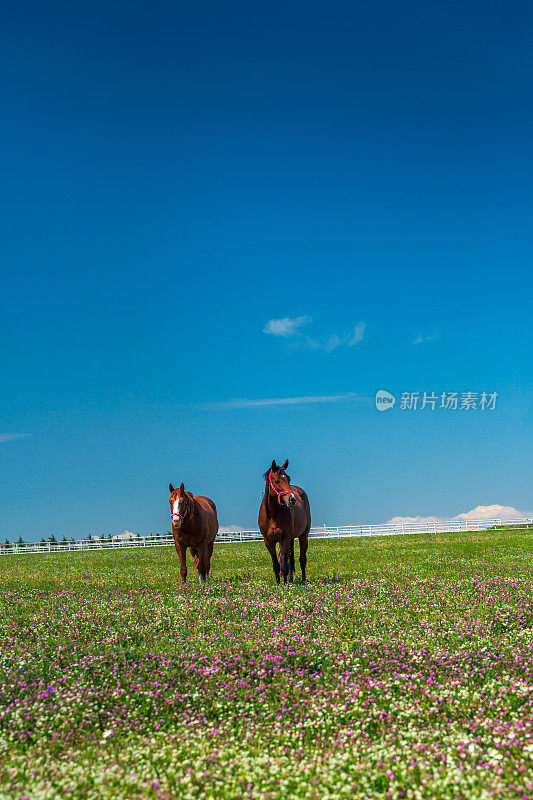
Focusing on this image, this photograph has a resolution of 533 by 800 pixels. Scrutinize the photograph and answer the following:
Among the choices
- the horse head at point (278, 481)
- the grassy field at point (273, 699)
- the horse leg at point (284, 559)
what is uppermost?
the horse head at point (278, 481)

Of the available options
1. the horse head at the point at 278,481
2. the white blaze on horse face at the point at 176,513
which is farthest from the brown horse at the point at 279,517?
the white blaze on horse face at the point at 176,513

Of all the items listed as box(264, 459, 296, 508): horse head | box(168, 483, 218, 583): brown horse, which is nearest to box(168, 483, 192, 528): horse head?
box(168, 483, 218, 583): brown horse

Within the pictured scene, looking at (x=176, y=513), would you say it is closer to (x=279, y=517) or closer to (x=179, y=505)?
(x=179, y=505)

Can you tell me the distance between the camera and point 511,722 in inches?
254

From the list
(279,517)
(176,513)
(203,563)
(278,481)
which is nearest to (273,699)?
(278,481)

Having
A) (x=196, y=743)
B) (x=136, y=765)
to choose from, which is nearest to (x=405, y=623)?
(x=196, y=743)

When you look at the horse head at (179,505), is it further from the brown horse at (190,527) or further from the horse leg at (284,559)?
the horse leg at (284,559)

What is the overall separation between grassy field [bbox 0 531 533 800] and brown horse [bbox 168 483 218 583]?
3.82 meters

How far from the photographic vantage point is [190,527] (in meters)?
18.1

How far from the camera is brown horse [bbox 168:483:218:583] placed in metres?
17.2

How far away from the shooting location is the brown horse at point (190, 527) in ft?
56.4

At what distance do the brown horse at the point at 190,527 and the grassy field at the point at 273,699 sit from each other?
12.5 ft

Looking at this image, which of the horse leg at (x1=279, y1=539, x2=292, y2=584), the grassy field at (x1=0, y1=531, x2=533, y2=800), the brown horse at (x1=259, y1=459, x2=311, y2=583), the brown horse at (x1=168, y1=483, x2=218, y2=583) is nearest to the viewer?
the grassy field at (x1=0, y1=531, x2=533, y2=800)

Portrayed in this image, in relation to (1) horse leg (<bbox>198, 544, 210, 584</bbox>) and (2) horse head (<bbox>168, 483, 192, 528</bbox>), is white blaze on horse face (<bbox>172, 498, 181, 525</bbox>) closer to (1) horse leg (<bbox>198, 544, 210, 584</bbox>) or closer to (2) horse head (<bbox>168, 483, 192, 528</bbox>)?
(2) horse head (<bbox>168, 483, 192, 528</bbox>)
